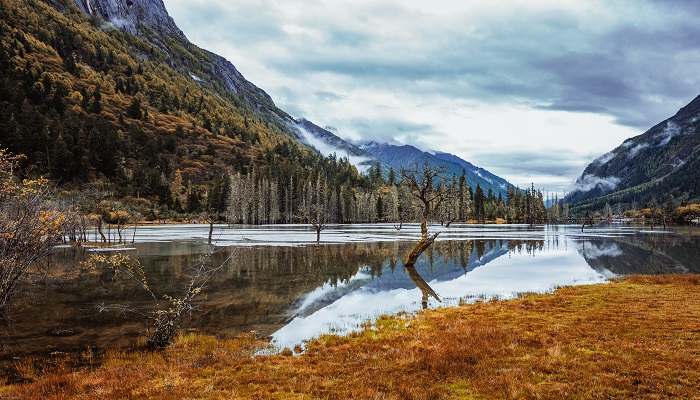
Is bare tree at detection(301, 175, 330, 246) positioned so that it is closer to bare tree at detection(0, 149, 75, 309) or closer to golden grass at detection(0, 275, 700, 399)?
bare tree at detection(0, 149, 75, 309)

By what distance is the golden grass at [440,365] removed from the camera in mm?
8164

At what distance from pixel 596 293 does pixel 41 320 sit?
87.6ft

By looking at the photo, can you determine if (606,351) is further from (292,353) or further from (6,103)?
(6,103)

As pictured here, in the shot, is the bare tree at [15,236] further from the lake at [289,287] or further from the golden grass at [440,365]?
the golden grass at [440,365]

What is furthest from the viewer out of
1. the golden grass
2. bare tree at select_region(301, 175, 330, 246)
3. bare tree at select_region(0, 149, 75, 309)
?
bare tree at select_region(301, 175, 330, 246)

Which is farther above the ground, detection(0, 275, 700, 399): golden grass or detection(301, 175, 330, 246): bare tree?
detection(301, 175, 330, 246): bare tree

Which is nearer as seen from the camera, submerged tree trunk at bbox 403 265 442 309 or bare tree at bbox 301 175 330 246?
submerged tree trunk at bbox 403 265 442 309

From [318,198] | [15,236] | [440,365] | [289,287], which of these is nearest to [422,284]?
[289,287]

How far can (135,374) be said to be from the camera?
31.5 ft

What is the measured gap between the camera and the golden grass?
26.8 ft

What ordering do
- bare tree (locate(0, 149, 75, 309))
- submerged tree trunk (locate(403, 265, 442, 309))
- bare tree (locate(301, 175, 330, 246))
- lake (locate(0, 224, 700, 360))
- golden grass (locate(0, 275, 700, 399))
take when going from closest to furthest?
golden grass (locate(0, 275, 700, 399))
lake (locate(0, 224, 700, 360))
bare tree (locate(0, 149, 75, 309))
submerged tree trunk (locate(403, 265, 442, 309))
bare tree (locate(301, 175, 330, 246))

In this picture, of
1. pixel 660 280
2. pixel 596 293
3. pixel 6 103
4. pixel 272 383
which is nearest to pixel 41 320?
pixel 272 383

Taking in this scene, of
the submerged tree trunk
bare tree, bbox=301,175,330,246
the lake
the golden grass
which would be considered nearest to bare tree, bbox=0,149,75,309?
the lake

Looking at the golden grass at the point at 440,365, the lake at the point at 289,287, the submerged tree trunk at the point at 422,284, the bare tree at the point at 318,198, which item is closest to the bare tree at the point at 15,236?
the lake at the point at 289,287
